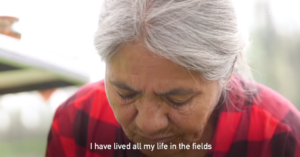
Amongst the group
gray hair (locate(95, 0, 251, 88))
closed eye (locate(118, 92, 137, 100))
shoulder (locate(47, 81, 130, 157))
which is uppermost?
gray hair (locate(95, 0, 251, 88))

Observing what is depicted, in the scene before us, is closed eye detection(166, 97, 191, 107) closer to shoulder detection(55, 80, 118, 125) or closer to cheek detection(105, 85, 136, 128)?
cheek detection(105, 85, 136, 128)

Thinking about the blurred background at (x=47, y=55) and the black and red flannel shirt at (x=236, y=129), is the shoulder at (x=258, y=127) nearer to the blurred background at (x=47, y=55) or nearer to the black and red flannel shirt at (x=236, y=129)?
the black and red flannel shirt at (x=236, y=129)

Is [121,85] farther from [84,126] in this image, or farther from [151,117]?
[84,126]

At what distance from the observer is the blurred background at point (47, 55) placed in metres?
0.79

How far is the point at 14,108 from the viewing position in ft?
3.09

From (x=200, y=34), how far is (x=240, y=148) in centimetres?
29

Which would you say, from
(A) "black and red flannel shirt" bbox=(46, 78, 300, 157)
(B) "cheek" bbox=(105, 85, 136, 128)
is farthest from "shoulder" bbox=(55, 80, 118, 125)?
(B) "cheek" bbox=(105, 85, 136, 128)

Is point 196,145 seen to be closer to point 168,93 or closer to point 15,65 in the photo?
point 168,93

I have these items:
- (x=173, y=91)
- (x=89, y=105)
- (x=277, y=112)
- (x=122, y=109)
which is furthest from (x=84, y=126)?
(x=277, y=112)

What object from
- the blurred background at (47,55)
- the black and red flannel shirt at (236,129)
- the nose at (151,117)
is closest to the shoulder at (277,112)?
the black and red flannel shirt at (236,129)

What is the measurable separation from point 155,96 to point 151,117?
0.04 meters

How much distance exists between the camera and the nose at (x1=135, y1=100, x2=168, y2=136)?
57 centimetres

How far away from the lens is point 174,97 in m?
0.57

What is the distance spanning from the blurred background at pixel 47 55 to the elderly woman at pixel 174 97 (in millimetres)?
104
